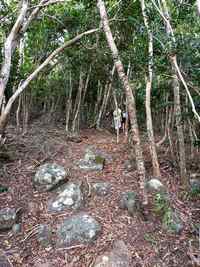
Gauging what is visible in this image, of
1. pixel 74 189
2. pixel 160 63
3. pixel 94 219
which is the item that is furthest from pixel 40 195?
pixel 160 63

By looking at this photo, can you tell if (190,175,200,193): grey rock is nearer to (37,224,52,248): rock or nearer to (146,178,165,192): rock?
(146,178,165,192): rock

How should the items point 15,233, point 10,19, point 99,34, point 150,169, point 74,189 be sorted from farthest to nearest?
point 99,34
point 10,19
point 150,169
point 74,189
point 15,233

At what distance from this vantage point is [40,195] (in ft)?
16.6

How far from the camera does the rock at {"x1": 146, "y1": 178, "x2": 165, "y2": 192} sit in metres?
5.03

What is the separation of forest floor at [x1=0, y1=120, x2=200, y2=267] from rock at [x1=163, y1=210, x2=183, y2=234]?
73mm

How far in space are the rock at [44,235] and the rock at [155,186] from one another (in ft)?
5.81

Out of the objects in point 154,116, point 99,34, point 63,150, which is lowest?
point 63,150

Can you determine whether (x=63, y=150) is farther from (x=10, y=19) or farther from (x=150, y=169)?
(x=10, y=19)

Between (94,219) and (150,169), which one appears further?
(150,169)

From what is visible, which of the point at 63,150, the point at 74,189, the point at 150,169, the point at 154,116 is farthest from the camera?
the point at 154,116

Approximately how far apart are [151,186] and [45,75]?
5.54 meters

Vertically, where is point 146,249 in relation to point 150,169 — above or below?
below

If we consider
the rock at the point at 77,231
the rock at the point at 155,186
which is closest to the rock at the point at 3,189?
the rock at the point at 77,231

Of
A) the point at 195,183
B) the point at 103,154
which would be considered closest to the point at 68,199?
the point at 103,154
